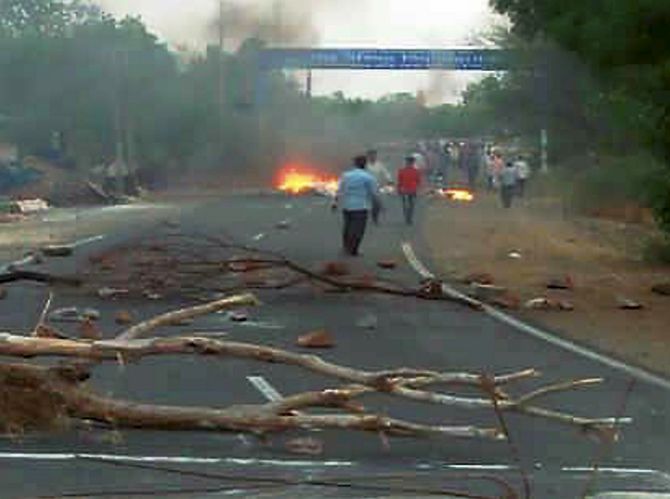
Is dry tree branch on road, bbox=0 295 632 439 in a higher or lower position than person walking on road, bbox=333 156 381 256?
higher

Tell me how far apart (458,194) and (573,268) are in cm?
3759

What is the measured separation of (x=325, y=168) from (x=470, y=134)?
5059 centimetres

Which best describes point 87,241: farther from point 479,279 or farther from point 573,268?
point 479,279

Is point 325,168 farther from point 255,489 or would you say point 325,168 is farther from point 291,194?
point 255,489

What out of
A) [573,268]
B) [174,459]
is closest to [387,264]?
[573,268]

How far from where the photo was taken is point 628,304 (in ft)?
63.8

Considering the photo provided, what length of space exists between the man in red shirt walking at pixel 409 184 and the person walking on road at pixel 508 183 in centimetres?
1138

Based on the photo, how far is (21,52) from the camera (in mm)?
76750

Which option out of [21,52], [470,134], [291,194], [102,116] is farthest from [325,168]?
[470,134]

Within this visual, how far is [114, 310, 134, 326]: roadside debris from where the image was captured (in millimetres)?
15775

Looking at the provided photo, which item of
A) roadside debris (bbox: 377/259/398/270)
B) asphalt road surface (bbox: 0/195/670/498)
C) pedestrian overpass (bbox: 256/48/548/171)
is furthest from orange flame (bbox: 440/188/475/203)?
asphalt road surface (bbox: 0/195/670/498)

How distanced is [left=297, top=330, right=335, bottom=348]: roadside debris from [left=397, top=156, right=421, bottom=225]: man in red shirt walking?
2274 cm

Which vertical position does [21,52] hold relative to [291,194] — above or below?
above

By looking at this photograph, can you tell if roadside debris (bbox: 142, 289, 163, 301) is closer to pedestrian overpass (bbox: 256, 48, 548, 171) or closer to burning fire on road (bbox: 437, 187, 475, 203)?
burning fire on road (bbox: 437, 187, 475, 203)
